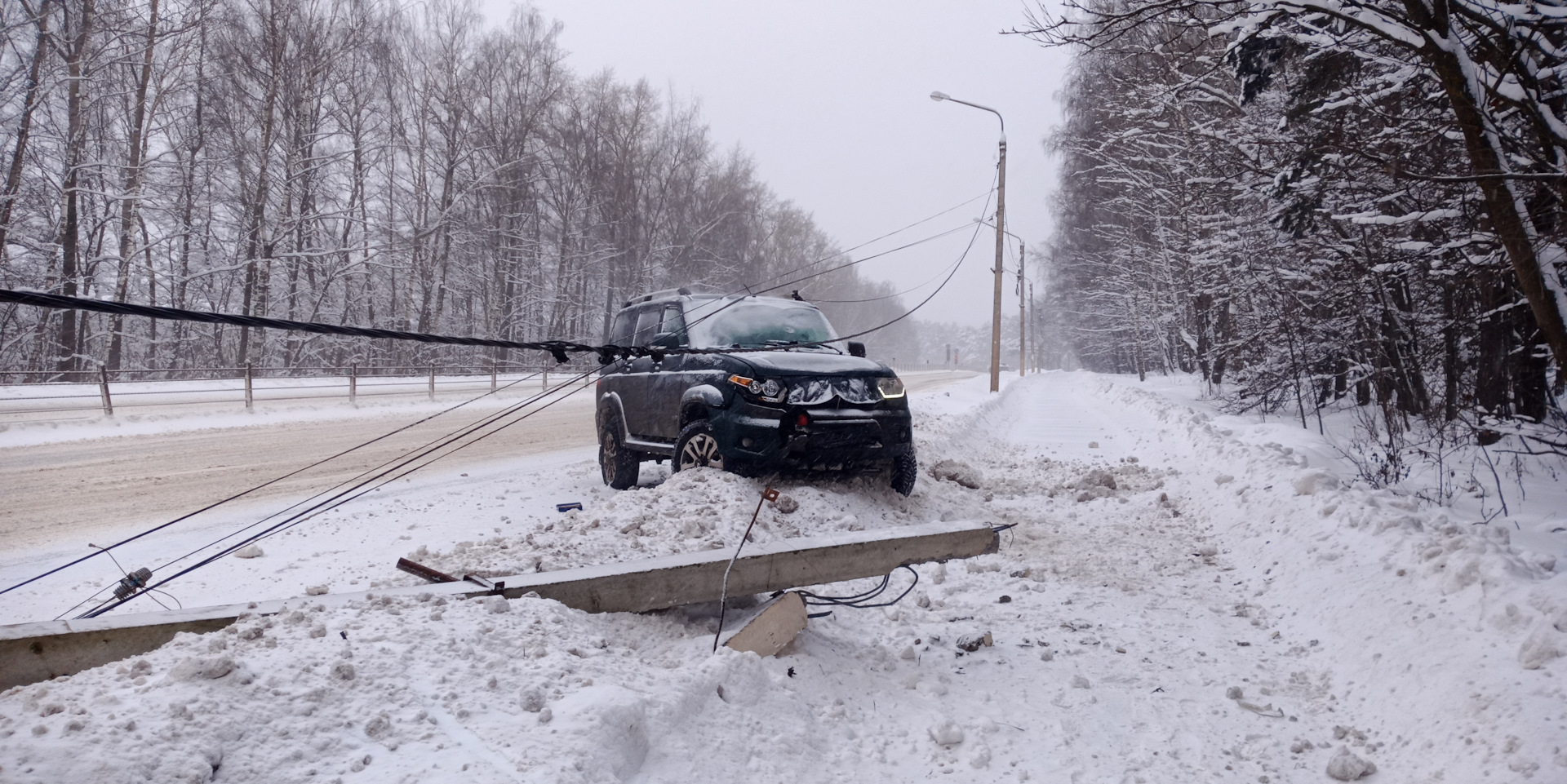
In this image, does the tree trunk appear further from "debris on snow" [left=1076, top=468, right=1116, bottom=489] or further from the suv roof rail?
"debris on snow" [left=1076, top=468, right=1116, bottom=489]

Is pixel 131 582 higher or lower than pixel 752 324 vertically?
lower

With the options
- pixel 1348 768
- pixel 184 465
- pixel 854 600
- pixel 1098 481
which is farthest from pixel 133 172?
pixel 1348 768

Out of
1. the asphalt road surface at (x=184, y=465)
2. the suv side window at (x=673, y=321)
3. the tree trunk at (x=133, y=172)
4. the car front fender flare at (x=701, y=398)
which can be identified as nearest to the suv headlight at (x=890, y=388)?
the car front fender flare at (x=701, y=398)

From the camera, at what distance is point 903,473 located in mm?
7684

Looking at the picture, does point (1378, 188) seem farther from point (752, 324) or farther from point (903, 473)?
point (752, 324)

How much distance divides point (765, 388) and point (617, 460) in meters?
2.67

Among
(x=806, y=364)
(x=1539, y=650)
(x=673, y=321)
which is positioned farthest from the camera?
(x=673, y=321)

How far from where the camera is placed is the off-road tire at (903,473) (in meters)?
7.65

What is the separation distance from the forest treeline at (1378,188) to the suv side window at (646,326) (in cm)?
450

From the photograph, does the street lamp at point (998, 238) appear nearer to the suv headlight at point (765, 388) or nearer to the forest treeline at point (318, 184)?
the forest treeline at point (318, 184)

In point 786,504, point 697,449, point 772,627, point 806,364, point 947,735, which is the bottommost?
point 947,735

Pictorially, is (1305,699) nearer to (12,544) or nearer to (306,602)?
(306,602)

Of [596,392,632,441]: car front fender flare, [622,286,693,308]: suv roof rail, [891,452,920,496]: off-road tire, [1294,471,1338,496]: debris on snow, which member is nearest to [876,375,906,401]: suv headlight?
[891,452,920,496]: off-road tire

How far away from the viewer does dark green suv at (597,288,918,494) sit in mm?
6797
